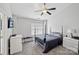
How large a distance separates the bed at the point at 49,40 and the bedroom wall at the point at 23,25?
291 millimetres

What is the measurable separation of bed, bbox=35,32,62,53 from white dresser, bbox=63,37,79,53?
0.45ft

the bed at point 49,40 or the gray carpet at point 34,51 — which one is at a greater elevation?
the bed at point 49,40

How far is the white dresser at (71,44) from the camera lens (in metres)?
1.80

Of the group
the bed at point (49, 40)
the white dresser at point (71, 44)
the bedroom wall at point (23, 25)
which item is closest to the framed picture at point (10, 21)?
the bedroom wall at point (23, 25)

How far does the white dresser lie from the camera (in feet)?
5.91

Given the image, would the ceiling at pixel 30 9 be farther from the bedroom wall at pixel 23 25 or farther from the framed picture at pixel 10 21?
the framed picture at pixel 10 21

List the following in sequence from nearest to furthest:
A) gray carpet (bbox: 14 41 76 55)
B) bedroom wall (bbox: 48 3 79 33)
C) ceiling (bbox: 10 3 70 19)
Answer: ceiling (bbox: 10 3 70 19) → gray carpet (bbox: 14 41 76 55) → bedroom wall (bbox: 48 3 79 33)

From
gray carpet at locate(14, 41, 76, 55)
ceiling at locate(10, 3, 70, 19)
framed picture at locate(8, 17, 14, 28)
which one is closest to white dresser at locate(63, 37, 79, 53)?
gray carpet at locate(14, 41, 76, 55)

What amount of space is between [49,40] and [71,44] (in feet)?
2.26

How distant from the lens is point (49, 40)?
190 centimetres

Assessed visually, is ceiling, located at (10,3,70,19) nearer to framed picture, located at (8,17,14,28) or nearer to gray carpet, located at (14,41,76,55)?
framed picture, located at (8,17,14,28)

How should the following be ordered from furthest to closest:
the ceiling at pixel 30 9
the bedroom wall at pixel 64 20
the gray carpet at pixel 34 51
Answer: the bedroom wall at pixel 64 20 < the gray carpet at pixel 34 51 < the ceiling at pixel 30 9
